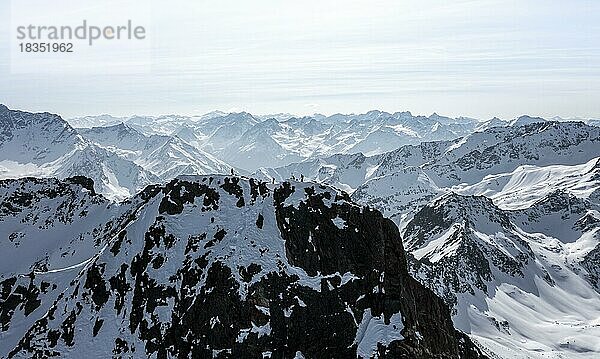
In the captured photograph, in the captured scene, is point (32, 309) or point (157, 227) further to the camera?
point (32, 309)

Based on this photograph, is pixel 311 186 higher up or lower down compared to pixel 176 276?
higher up

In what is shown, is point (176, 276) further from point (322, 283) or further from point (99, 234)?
point (99, 234)

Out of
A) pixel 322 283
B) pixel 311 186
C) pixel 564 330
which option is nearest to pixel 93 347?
pixel 322 283

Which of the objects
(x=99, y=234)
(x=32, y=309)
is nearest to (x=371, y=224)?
(x=32, y=309)

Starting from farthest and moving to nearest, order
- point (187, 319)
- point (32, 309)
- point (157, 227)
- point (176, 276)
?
1. point (32, 309)
2. point (157, 227)
3. point (176, 276)
4. point (187, 319)

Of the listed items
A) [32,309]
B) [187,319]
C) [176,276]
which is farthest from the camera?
[32,309]

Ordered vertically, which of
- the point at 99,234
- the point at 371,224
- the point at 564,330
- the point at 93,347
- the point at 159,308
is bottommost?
the point at 564,330

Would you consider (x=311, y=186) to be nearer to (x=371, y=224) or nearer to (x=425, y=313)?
(x=371, y=224)
